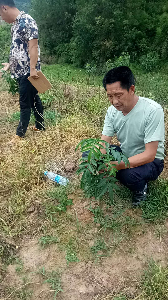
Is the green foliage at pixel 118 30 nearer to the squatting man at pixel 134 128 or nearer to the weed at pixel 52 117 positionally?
the weed at pixel 52 117

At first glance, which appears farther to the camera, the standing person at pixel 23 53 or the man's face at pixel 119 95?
the standing person at pixel 23 53

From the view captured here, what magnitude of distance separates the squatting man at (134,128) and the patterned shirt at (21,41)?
1.46 m

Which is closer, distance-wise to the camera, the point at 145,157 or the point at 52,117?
the point at 145,157

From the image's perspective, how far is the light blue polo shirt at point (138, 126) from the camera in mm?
2082

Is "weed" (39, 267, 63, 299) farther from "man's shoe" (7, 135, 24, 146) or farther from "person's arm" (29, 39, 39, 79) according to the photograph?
"person's arm" (29, 39, 39, 79)

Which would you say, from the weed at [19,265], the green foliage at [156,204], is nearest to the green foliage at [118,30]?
the green foliage at [156,204]

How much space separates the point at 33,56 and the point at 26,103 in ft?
1.98

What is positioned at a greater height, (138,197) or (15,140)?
(15,140)

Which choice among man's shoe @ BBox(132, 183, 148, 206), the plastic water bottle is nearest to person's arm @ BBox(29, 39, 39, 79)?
the plastic water bottle

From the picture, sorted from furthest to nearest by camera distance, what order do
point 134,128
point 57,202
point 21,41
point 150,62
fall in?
point 150,62 → point 21,41 → point 57,202 → point 134,128

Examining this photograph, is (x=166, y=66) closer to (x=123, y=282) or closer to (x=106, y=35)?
(x=106, y=35)

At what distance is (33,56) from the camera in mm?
3172

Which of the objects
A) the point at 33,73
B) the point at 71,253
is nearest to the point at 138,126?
the point at 71,253

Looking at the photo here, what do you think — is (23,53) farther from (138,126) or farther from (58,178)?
(138,126)
